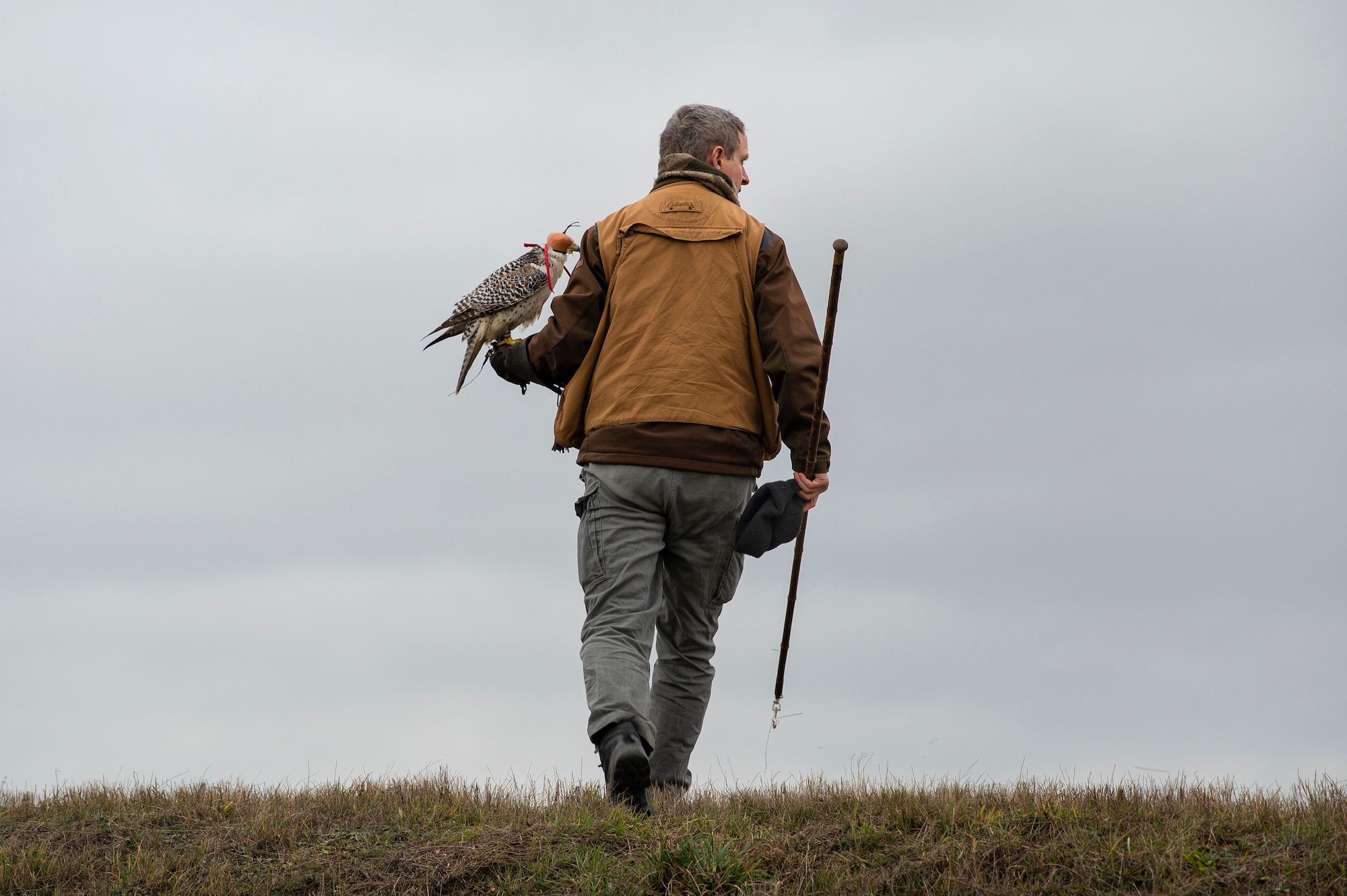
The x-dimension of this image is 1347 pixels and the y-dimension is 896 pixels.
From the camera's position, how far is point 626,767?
4.83 metres

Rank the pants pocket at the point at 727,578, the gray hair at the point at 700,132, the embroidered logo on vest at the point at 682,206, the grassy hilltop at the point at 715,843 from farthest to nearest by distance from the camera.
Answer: the gray hair at the point at 700,132
the pants pocket at the point at 727,578
the embroidered logo on vest at the point at 682,206
the grassy hilltop at the point at 715,843

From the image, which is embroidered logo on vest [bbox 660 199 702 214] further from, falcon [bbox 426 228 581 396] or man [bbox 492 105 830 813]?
falcon [bbox 426 228 581 396]

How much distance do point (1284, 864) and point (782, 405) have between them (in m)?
2.55

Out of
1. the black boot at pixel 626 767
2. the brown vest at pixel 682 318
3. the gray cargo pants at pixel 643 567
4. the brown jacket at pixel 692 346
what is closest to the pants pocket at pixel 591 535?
the gray cargo pants at pixel 643 567

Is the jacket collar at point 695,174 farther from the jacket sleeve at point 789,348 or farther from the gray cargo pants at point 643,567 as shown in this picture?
the gray cargo pants at point 643,567

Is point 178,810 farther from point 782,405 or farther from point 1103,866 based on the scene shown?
point 1103,866

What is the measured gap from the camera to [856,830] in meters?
4.71

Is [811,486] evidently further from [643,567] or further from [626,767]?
[626,767]

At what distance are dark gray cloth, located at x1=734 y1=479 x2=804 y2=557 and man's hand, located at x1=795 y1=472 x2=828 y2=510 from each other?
2.6 inches

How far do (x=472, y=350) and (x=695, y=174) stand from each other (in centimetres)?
326

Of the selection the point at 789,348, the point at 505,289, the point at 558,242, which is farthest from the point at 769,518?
the point at 505,289

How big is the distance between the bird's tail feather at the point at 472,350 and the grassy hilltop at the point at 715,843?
3.30m

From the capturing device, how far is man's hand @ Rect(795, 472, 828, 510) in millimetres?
5383

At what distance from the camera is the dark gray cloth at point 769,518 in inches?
206
